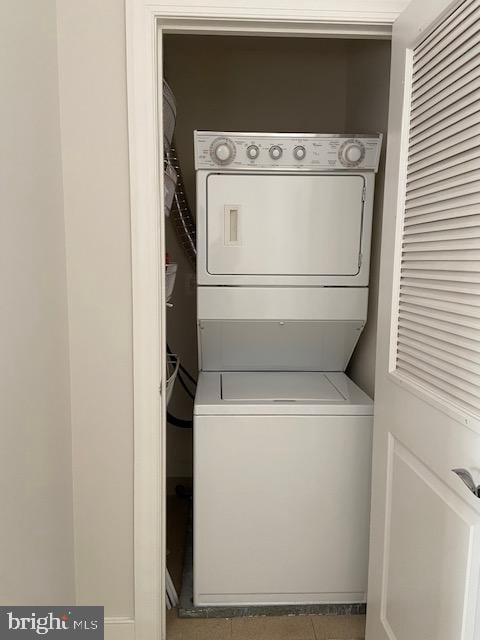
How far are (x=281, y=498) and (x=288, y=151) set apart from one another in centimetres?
137

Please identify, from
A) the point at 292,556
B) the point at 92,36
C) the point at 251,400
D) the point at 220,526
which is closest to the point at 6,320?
the point at 92,36

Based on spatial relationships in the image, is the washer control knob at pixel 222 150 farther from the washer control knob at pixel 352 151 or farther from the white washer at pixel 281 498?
the white washer at pixel 281 498

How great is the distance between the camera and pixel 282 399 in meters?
1.95

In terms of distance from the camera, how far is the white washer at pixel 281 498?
74.8 inches

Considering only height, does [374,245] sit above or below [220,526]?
above

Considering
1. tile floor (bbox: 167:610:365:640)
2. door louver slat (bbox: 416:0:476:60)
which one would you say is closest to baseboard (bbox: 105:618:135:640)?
tile floor (bbox: 167:610:365:640)

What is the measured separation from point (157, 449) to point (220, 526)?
50 centimetres

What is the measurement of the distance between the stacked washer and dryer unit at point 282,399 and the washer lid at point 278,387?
0.04ft

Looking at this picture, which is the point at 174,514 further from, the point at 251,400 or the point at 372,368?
the point at 372,368

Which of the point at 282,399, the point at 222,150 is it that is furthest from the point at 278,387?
the point at 222,150

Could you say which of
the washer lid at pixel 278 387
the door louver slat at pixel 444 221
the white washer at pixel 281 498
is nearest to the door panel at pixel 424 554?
the door louver slat at pixel 444 221

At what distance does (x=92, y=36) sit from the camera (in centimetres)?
147

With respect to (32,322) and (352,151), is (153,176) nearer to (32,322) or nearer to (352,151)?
(32,322)

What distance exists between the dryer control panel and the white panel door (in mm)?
436
